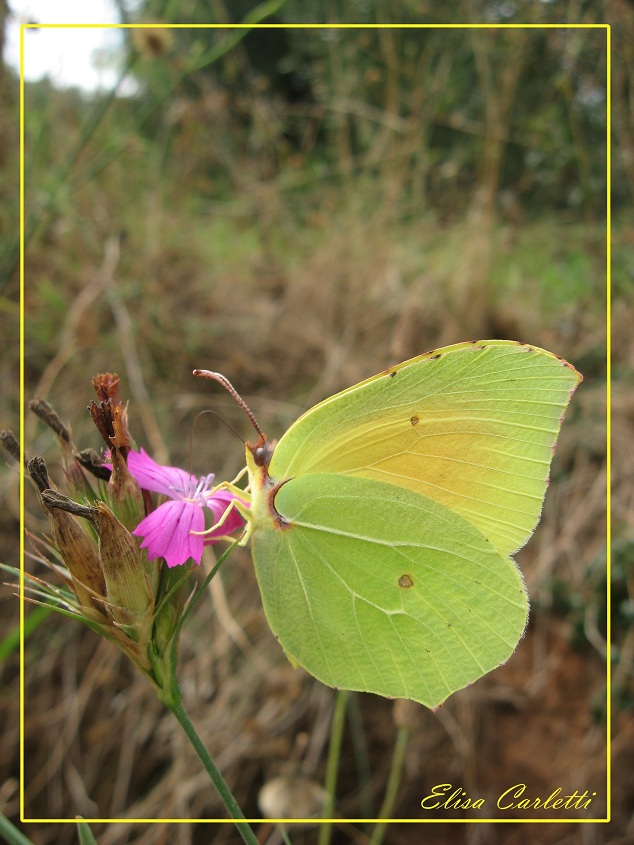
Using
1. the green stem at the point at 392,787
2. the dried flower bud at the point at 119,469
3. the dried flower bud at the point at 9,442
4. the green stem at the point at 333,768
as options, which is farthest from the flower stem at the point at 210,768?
the green stem at the point at 392,787

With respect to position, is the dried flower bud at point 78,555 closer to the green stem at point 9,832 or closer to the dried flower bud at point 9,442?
the dried flower bud at point 9,442

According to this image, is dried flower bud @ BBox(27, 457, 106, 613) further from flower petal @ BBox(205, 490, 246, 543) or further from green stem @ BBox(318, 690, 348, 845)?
green stem @ BBox(318, 690, 348, 845)

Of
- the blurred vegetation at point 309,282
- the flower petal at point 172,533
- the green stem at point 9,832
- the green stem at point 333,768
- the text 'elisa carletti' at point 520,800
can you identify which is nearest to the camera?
the green stem at point 9,832

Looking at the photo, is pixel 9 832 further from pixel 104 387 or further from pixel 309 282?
pixel 309 282

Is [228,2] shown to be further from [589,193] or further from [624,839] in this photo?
[624,839]

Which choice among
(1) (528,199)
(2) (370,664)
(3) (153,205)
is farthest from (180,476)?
(1) (528,199)

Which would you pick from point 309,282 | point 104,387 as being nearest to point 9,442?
A: point 104,387

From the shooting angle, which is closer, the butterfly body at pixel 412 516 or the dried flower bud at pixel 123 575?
the dried flower bud at pixel 123 575

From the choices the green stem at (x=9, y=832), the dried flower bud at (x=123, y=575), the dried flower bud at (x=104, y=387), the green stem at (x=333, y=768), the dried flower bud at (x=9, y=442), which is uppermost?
the dried flower bud at (x=104, y=387)
